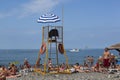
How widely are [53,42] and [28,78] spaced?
10.1ft

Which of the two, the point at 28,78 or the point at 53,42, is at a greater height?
the point at 53,42

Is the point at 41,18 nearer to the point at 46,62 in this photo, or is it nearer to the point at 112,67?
the point at 46,62

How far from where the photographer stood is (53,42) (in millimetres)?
26719

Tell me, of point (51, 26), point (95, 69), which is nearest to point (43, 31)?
point (51, 26)

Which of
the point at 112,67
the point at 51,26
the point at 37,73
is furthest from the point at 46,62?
the point at 112,67

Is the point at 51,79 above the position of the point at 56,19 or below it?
below

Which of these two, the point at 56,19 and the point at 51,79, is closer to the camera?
the point at 51,79

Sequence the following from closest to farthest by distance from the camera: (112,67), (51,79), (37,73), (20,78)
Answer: (51,79) → (20,78) → (37,73) → (112,67)

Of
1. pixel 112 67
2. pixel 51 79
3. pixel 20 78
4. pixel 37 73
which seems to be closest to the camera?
pixel 51 79

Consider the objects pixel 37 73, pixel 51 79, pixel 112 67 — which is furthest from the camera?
pixel 112 67

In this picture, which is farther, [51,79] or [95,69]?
[95,69]

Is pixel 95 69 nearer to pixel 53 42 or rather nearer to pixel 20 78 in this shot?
pixel 53 42

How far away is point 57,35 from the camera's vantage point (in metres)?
26.5

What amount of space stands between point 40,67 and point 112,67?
205 inches
